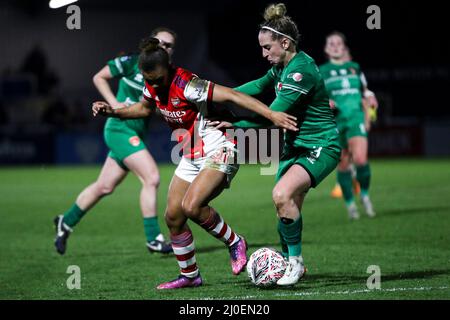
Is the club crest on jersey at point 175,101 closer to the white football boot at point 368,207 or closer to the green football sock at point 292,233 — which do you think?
the green football sock at point 292,233

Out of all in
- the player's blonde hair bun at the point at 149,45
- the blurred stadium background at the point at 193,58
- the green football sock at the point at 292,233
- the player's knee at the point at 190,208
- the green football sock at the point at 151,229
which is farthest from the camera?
the blurred stadium background at the point at 193,58

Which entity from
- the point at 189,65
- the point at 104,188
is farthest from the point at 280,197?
the point at 189,65

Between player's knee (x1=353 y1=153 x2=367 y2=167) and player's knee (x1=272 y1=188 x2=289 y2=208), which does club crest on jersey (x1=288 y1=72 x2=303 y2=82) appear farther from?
player's knee (x1=353 y1=153 x2=367 y2=167)

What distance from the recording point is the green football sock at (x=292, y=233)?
6.60 metres

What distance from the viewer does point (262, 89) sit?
22.7 ft

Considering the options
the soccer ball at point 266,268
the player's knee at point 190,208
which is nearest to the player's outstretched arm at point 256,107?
the player's knee at point 190,208

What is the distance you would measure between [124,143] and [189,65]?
2048 cm

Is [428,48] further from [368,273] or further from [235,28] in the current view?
→ [368,273]

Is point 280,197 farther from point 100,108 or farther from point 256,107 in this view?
point 100,108

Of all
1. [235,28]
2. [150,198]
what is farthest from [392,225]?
[235,28]

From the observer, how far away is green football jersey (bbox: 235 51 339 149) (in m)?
6.42

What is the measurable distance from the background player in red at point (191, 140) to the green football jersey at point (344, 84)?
493 cm

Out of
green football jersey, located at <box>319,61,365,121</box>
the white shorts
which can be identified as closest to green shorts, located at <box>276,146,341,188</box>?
the white shorts

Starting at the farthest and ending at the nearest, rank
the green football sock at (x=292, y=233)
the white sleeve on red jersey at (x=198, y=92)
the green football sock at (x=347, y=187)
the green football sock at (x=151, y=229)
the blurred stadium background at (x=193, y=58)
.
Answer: the blurred stadium background at (x=193, y=58), the green football sock at (x=347, y=187), the green football sock at (x=151, y=229), the green football sock at (x=292, y=233), the white sleeve on red jersey at (x=198, y=92)
